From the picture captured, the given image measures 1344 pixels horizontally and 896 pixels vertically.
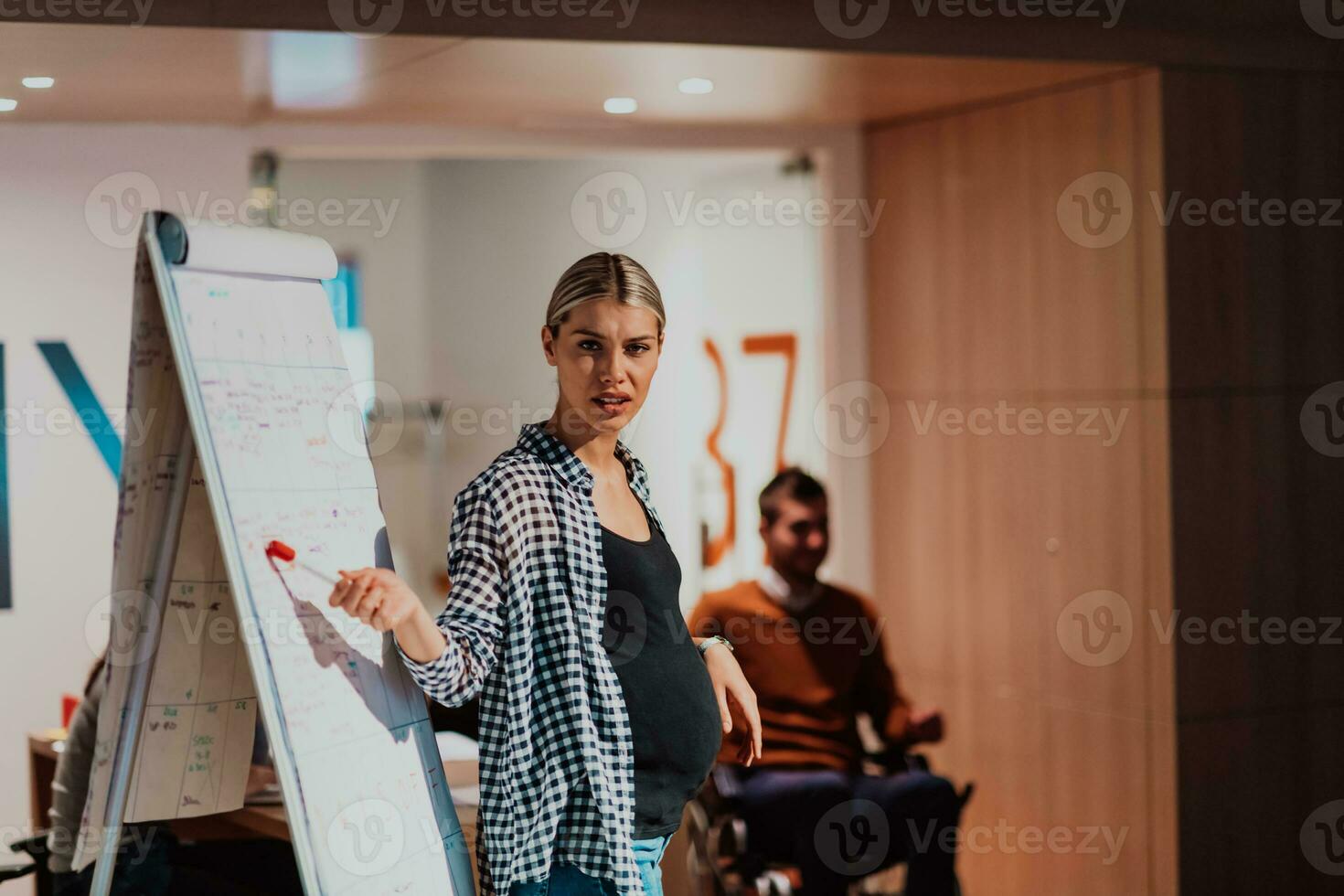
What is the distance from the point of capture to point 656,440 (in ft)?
19.4

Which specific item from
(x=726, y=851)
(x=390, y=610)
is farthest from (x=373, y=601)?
(x=726, y=851)

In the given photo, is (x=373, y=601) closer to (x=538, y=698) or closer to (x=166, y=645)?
(x=538, y=698)

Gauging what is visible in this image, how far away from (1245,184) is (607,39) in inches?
69.6

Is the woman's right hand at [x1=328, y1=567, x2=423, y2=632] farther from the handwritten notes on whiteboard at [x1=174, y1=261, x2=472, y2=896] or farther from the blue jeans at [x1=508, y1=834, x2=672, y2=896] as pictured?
the blue jeans at [x1=508, y1=834, x2=672, y2=896]

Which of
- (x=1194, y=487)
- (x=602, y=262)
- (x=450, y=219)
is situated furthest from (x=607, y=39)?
(x=450, y=219)

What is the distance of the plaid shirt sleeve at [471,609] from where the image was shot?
2088 millimetres

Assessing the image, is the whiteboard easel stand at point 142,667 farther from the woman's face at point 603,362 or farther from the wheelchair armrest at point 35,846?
the wheelchair armrest at point 35,846

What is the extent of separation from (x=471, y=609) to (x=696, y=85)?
2.33 m

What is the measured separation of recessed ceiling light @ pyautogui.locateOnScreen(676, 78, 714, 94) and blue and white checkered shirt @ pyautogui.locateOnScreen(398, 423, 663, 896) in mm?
2090

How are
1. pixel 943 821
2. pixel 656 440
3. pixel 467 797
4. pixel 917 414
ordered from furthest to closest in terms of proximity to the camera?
pixel 656 440 < pixel 917 414 < pixel 943 821 < pixel 467 797

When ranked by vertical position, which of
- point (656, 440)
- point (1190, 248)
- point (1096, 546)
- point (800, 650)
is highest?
point (1190, 248)

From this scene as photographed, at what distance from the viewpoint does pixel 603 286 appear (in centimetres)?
226

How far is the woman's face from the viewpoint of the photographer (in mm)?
2252

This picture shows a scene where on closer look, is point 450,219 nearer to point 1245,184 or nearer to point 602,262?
point 1245,184
